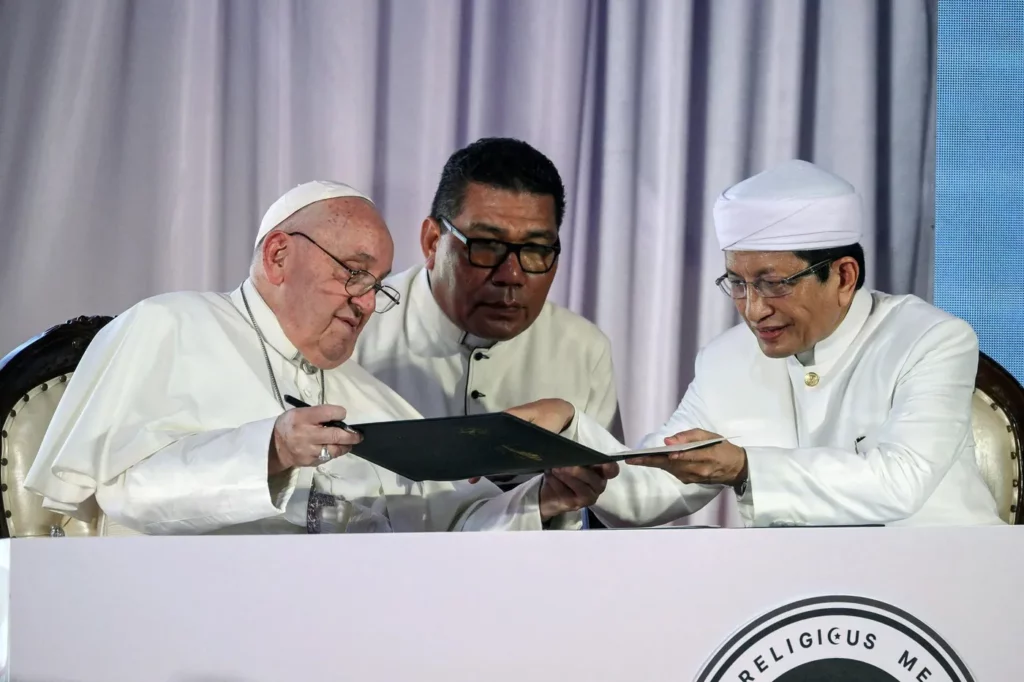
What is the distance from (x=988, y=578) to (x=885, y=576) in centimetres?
15

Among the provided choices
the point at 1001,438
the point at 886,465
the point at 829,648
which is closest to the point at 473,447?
the point at 829,648

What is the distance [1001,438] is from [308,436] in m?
1.85

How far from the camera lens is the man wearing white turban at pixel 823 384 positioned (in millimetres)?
2541

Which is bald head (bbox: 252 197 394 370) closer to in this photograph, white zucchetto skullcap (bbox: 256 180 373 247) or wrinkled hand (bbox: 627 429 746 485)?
white zucchetto skullcap (bbox: 256 180 373 247)

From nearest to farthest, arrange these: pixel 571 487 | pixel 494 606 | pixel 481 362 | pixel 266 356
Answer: pixel 494 606, pixel 571 487, pixel 266 356, pixel 481 362

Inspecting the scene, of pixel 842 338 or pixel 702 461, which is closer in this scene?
pixel 702 461

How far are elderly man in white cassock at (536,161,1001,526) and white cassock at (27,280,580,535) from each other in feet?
1.43

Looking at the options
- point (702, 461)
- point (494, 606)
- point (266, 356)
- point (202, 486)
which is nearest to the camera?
point (494, 606)

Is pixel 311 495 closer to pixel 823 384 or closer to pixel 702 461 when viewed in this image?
pixel 702 461

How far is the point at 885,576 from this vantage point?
5.11ft

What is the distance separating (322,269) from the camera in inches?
100

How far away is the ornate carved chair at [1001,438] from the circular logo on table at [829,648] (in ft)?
4.82

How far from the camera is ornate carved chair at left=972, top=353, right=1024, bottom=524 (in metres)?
2.87

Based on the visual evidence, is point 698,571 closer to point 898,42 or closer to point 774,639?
point 774,639
